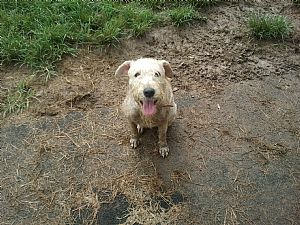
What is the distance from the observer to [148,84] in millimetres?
3367

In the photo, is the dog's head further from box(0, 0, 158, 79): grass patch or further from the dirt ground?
box(0, 0, 158, 79): grass patch

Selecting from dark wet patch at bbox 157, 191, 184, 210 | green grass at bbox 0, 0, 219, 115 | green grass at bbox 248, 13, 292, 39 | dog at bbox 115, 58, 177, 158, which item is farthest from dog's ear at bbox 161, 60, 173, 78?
green grass at bbox 248, 13, 292, 39

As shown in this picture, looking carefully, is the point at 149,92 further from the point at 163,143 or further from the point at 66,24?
the point at 66,24

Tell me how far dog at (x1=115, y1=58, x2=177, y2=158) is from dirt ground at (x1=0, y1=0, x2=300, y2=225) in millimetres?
470

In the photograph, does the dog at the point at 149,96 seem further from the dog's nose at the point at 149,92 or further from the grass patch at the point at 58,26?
the grass patch at the point at 58,26

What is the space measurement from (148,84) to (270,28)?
3187mm

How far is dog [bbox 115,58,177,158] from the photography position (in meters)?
3.39

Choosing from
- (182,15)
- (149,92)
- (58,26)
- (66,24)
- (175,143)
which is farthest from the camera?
(182,15)

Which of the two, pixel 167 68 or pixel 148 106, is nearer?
pixel 148 106

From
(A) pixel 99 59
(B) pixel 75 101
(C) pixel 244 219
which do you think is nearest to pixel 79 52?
(A) pixel 99 59

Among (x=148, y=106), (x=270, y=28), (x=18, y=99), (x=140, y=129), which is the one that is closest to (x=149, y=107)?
(x=148, y=106)

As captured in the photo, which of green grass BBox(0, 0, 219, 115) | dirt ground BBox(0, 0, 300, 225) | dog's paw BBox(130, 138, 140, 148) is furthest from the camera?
green grass BBox(0, 0, 219, 115)

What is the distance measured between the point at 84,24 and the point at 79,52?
0.54 metres

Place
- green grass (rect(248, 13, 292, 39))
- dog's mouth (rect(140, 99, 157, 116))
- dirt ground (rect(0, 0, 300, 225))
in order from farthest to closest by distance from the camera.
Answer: green grass (rect(248, 13, 292, 39)) < dirt ground (rect(0, 0, 300, 225)) < dog's mouth (rect(140, 99, 157, 116))
